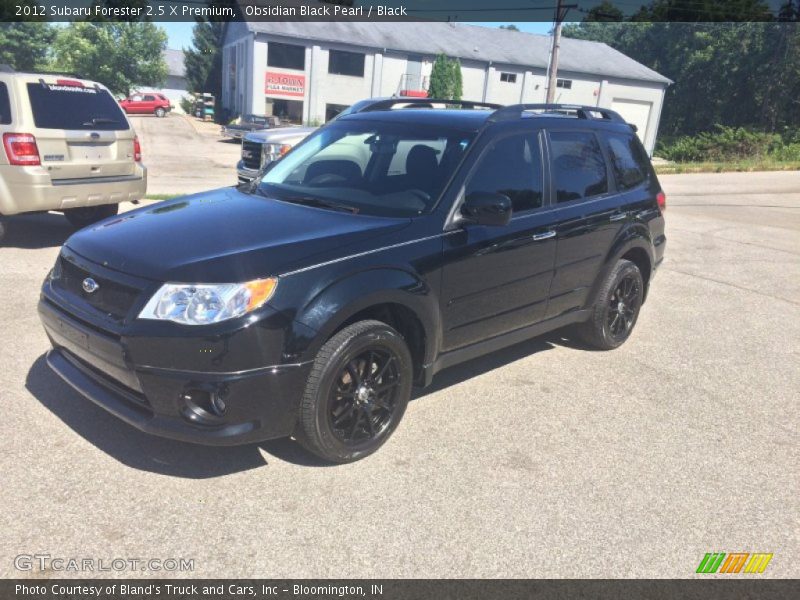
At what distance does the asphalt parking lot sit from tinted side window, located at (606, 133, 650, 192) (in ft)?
4.80

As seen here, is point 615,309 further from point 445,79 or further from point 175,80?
point 175,80

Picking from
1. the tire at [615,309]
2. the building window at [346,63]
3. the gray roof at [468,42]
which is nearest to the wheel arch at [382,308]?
the tire at [615,309]

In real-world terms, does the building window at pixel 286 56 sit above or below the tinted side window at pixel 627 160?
above

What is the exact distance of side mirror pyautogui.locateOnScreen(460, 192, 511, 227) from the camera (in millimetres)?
3799

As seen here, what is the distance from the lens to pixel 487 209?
3795 mm

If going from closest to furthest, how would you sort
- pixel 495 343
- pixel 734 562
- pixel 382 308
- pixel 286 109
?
pixel 734 562 < pixel 382 308 < pixel 495 343 < pixel 286 109

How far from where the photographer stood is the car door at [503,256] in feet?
13.1

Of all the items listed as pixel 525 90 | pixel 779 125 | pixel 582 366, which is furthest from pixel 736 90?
pixel 582 366

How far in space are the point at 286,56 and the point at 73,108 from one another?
33.2 metres

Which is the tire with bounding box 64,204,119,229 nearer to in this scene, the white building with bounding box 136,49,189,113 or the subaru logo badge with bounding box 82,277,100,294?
the subaru logo badge with bounding box 82,277,100,294

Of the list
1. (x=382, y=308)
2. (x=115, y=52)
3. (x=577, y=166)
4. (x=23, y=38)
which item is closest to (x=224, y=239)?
(x=382, y=308)

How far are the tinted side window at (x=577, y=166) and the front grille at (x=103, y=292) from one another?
2.90 metres

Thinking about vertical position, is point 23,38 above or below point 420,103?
above

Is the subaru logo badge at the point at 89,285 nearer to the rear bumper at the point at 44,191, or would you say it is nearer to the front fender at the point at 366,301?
the front fender at the point at 366,301
